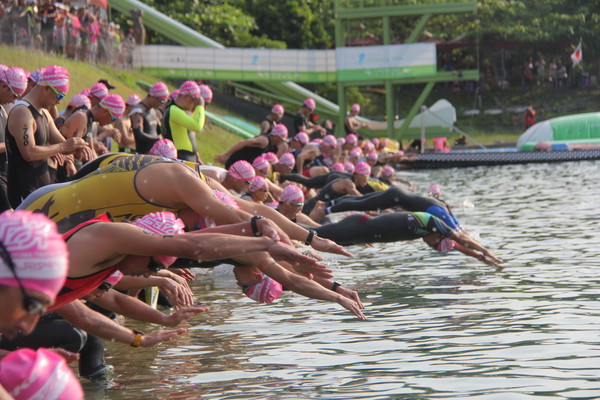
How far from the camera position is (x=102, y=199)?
7375mm

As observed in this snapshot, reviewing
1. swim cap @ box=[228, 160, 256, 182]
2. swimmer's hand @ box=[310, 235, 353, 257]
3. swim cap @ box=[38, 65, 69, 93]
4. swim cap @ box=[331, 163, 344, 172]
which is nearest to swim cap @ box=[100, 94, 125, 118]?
swim cap @ box=[228, 160, 256, 182]

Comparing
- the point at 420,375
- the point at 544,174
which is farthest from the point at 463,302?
the point at 544,174

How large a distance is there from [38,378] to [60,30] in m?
24.9

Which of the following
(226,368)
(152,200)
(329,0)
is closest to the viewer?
(152,200)

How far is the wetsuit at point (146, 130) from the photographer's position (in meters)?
13.8

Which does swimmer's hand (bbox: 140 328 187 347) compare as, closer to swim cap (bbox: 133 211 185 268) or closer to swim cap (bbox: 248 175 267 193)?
swim cap (bbox: 133 211 185 268)

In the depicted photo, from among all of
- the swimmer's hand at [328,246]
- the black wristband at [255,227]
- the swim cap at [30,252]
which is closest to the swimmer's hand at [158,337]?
the black wristband at [255,227]

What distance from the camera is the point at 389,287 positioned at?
12.1m

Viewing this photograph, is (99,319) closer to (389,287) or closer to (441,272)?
(389,287)

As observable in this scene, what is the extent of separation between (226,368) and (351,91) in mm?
44062

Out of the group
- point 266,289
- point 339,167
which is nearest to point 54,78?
point 266,289

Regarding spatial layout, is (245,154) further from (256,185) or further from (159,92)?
(256,185)

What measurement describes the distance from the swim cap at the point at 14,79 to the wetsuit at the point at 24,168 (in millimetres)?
786

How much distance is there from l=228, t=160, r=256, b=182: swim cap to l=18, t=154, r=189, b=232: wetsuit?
494 cm
